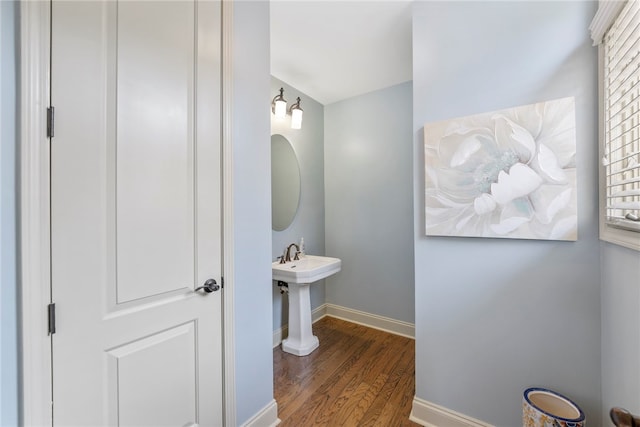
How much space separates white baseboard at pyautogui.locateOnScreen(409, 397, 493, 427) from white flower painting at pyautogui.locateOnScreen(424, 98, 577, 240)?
1.03 metres

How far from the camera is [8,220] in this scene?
0.74 meters

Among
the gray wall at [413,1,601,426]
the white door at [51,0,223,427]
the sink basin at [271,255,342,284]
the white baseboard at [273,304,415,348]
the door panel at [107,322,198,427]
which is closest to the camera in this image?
the white door at [51,0,223,427]

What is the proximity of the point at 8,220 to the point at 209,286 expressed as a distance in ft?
2.25

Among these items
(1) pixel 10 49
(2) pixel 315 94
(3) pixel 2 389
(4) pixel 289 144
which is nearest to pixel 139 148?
(1) pixel 10 49

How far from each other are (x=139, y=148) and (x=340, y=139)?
2.36 m

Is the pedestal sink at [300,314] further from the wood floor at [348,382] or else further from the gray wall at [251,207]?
the gray wall at [251,207]

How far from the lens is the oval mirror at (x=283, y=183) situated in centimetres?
253

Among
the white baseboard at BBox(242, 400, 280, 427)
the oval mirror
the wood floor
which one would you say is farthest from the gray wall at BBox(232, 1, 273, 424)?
the oval mirror

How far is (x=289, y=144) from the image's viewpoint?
2.68 metres

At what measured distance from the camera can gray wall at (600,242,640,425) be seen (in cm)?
88

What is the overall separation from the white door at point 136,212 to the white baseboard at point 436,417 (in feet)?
3.86

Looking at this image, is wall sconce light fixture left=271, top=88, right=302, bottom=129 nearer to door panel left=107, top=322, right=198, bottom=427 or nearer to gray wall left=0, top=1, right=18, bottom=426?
gray wall left=0, top=1, right=18, bottom=426

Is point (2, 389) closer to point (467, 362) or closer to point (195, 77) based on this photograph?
point (195, 77)

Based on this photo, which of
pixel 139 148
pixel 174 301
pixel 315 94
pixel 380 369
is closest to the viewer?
pixel 139 148
